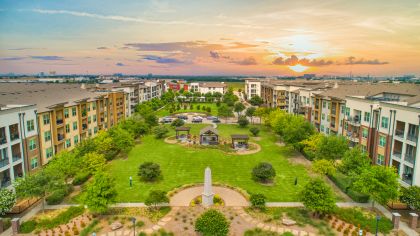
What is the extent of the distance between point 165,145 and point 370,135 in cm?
4010

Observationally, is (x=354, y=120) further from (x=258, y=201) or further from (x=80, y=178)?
(x=80, y=178)

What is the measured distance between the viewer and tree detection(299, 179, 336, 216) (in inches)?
1132

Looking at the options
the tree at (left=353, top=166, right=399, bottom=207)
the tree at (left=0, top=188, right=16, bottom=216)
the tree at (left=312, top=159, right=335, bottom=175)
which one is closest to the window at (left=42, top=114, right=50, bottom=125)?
the tree at (left=0, top=188, right=16, bottom=216)

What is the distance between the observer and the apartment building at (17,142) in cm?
3409

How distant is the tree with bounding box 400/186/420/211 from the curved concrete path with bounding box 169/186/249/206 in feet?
58.5

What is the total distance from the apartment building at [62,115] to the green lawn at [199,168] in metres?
10.5

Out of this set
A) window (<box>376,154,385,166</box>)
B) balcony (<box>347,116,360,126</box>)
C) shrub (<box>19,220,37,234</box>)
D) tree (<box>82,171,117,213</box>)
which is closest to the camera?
shrub (<box>19,220,37,234</box>)

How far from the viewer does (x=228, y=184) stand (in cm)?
3916

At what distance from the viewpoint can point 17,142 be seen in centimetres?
3644

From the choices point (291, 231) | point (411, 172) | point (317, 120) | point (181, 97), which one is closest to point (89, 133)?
point (291, 231)

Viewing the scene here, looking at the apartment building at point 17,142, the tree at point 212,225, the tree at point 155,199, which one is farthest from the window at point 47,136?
the tree at point 212,225

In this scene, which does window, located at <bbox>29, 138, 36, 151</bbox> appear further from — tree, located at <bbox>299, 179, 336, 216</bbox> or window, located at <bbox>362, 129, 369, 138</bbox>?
window, located at <bbox>362, 129, 369, 138</bbox>

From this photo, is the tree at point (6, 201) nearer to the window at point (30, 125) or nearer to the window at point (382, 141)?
the window at point (30, 125)

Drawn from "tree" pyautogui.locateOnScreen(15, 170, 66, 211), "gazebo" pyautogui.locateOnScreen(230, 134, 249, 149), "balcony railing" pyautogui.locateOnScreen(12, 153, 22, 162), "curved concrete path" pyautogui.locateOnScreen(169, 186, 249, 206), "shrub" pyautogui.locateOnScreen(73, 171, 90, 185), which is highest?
"balcony railing" pyautogui.locateOnScreen(12, 153, 22, 162)
